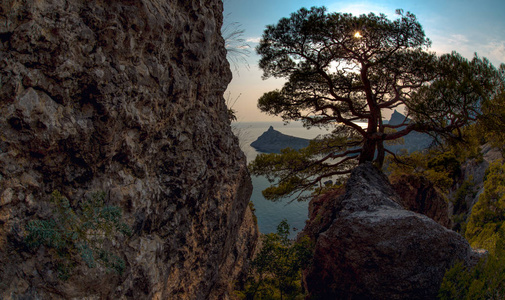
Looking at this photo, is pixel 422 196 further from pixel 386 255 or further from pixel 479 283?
pixel 479 283

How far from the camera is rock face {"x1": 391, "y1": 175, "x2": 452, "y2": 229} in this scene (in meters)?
9.98

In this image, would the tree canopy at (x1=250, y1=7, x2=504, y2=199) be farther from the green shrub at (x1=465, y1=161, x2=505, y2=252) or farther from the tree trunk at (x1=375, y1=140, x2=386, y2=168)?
the green shrub at (x1=465, y1=161, x2=505, y2=252)

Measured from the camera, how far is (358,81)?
32.9ft

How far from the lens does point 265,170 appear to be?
31.3 feet

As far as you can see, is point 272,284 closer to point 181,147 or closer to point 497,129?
point 181,147

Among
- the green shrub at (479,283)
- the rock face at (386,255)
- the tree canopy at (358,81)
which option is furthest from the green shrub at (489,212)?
the green shrub at (479,283)

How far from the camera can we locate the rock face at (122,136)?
230 centimetres

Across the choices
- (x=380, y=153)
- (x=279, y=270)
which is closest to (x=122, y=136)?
(x=279, y=270)

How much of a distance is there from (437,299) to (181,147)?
5095mm

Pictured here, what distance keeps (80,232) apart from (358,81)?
32.7 ft

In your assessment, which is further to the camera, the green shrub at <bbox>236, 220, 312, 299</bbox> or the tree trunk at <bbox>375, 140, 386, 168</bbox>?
the tree trunk at <bbox>375, 140, 386, 168</bbox>

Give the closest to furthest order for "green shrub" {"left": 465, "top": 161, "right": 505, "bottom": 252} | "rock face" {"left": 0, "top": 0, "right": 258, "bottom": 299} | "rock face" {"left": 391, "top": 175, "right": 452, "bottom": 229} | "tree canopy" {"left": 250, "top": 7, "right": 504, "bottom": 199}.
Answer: "rock face" {"left": 0, "top": 0, "right": 258, "bottom": 299}
"tree canopy" {"left": 250, "top": 7, "right": 504, "bottom": 199}
"green shrub" {"left": 465, "top": 161, "right": 505, "bottom": 252}
"rock face" {"left": 391, "top": 175, "right": 452, "bottom": 229}

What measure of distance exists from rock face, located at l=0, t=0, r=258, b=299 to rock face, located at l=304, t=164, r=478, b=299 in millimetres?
2449

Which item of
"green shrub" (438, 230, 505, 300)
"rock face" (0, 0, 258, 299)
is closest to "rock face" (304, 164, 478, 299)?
"green shrub" (438, 230, 505, 300)
